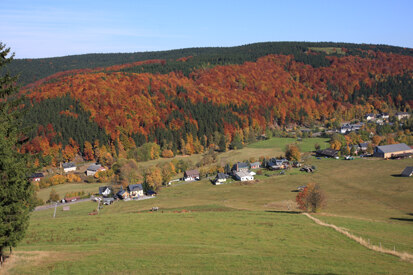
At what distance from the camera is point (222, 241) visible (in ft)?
101

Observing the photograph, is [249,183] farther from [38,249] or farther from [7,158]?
[7,158]

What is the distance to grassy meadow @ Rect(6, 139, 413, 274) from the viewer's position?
22.5m

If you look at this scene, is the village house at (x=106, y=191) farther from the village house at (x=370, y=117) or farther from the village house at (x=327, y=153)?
the village house at (x=370, y=117)

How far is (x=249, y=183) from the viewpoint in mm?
84500

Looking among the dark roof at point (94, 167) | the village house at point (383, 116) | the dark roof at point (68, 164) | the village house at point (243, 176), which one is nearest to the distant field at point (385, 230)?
the village house at point (243, 176)

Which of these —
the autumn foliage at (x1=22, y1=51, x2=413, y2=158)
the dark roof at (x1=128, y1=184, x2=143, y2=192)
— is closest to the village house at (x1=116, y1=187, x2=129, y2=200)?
the dark roof at (x1=128, y1=184, x2=143, y2=192)

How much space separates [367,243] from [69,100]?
139291 millimetres

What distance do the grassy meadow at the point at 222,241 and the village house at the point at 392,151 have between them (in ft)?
135

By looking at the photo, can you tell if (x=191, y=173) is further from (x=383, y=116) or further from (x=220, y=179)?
(x=383, y=116)

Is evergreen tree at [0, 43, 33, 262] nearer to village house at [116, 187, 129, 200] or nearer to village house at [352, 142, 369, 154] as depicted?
village house at [116, 187, 129, 200]

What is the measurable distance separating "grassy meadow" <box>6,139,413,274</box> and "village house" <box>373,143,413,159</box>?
41264 millimetres

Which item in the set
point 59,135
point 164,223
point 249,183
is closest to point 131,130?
point 59,135

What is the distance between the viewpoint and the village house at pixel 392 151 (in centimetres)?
10341

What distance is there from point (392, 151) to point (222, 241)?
302 feet
